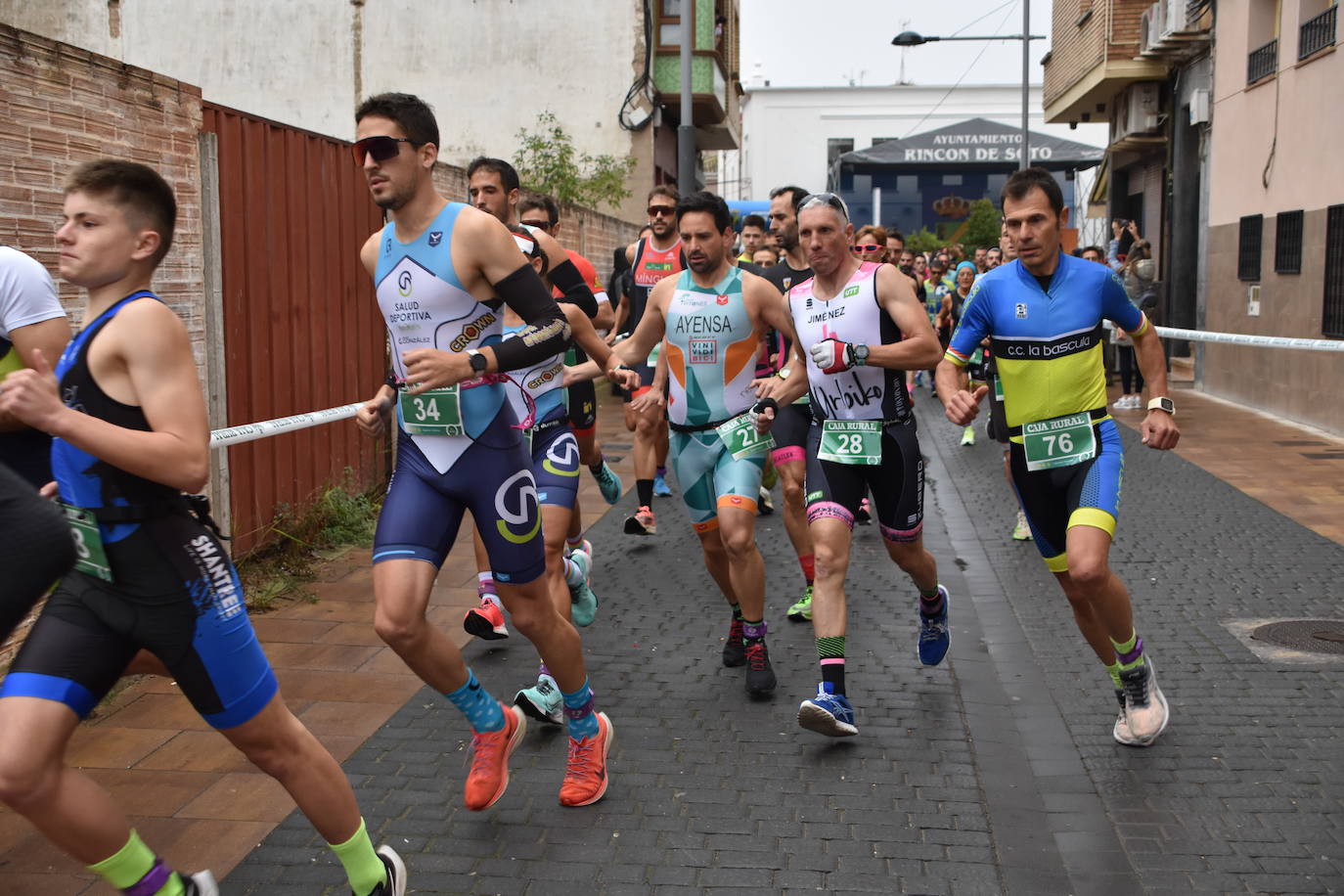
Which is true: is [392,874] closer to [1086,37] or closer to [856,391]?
[856,391]

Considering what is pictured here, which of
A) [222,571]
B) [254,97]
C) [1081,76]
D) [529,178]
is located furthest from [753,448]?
[254,97]

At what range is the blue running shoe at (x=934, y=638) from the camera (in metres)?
6.07

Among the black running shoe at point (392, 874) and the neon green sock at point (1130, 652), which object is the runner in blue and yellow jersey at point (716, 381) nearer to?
the neon green sock at point (1130, 652)

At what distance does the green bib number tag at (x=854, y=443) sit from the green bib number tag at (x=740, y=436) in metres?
0.42

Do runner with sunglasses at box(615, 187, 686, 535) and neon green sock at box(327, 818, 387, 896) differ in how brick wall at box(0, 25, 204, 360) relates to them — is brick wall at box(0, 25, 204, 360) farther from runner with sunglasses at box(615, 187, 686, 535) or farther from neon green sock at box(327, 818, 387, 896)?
neon green sock at box(327, 818, 387, 896)

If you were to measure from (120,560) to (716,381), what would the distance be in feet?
11.1

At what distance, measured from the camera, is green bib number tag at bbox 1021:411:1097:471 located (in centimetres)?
517

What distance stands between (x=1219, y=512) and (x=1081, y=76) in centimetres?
1788

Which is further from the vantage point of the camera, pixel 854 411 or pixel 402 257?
pixel 854 411

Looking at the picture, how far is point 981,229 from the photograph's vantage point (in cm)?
4519

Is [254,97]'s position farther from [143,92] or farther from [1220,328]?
[143,92]

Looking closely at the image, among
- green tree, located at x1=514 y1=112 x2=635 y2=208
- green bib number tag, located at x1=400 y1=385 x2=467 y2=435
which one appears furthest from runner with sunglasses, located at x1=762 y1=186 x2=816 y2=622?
green tree, located at x1=514 y1=112 x2=635 y2=208

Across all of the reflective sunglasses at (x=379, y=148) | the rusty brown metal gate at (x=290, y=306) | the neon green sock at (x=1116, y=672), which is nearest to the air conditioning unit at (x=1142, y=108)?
the rusty brown metal gate at (x=290, y=306)

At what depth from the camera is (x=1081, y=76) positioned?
84.7 feet
